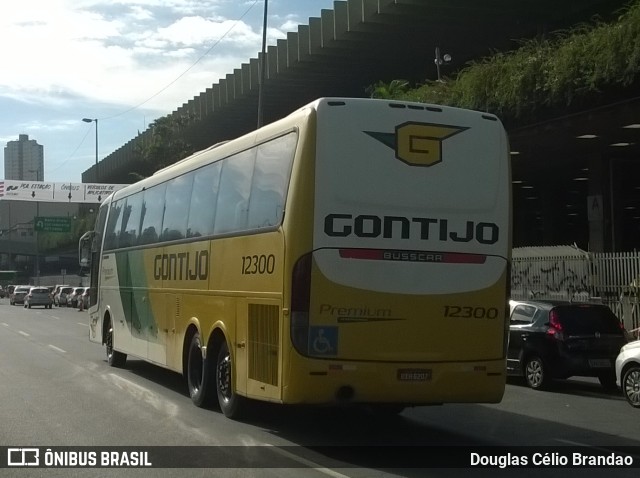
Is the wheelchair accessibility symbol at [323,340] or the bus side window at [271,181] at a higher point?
the bus side window at [271,181]

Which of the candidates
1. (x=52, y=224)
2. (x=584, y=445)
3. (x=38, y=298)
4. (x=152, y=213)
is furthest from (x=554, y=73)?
(x=52, y=224)

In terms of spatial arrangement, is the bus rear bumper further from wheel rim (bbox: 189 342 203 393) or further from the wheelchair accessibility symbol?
wheel rim (bbox: 189 342 203 393)

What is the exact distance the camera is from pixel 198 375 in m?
13.3

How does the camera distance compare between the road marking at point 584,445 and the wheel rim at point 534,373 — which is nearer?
the road marking at point 584,445

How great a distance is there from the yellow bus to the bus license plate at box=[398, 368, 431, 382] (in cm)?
1

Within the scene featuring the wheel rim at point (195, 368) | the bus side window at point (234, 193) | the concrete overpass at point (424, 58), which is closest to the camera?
the bus side window at point (234, 193)

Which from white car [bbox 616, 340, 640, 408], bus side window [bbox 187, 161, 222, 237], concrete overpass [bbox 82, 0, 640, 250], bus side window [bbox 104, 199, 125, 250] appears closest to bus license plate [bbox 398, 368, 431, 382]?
bus side window [bbox 187, 161, 222, 237]

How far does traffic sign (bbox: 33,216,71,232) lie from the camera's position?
2958 inches

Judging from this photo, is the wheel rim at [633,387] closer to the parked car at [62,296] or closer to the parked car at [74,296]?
the parked car at [74,296]

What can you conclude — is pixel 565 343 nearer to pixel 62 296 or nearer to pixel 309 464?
pixel 309 464

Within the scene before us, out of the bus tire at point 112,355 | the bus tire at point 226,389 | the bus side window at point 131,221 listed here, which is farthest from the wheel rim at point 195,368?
the bus tire at point 112,355

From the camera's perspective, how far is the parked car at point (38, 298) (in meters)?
66.5

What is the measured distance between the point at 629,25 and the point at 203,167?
13011 millimetres

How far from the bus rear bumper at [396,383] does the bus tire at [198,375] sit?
124 inches
